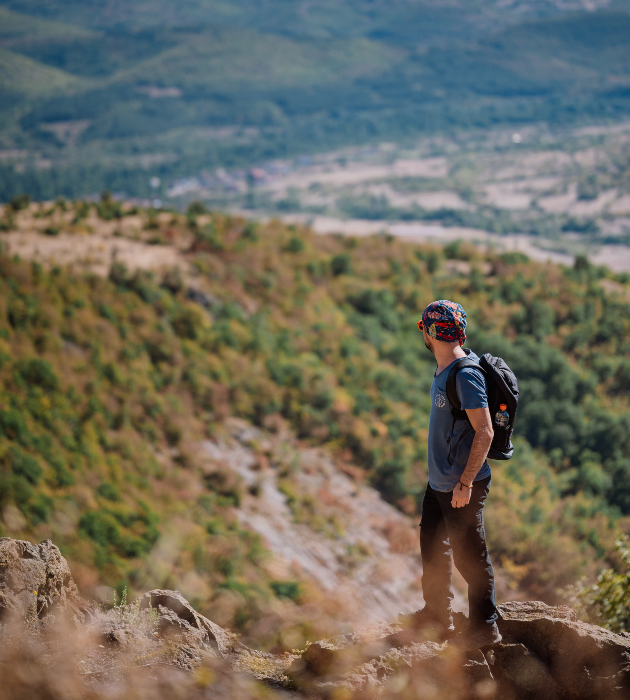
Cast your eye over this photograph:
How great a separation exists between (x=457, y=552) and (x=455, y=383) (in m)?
1.07

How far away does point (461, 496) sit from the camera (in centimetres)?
373

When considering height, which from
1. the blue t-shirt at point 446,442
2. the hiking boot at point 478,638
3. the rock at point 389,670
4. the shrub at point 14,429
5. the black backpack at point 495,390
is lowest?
the shrub at point 14,429

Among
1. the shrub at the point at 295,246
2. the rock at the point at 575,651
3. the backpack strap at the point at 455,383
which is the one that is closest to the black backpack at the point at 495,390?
the backpack strap at the point at 455,383

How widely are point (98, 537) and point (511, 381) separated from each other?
7.65 m

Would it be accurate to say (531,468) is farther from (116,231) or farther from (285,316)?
(116,231)

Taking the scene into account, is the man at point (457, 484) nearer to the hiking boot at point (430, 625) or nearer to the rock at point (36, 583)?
the hiking boot at point (430, 625)

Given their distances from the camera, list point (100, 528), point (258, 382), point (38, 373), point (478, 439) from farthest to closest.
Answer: point (258, 382), point (38, 373), point (100, 528), point (478, 439)

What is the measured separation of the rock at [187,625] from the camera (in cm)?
404

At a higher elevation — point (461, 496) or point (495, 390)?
point (495, 390)

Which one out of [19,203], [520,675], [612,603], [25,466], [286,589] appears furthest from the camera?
[19,203]

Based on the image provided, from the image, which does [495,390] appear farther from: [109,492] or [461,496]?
[109,492]

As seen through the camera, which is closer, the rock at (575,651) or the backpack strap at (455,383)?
the backpack strap at (455,383)

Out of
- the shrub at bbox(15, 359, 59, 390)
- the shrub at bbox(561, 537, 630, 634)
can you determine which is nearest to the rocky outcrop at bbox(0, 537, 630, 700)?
the shrub at bbox(561, 537, 630, 634)

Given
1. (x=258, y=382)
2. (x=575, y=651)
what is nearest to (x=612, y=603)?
(x=575, y=651)
